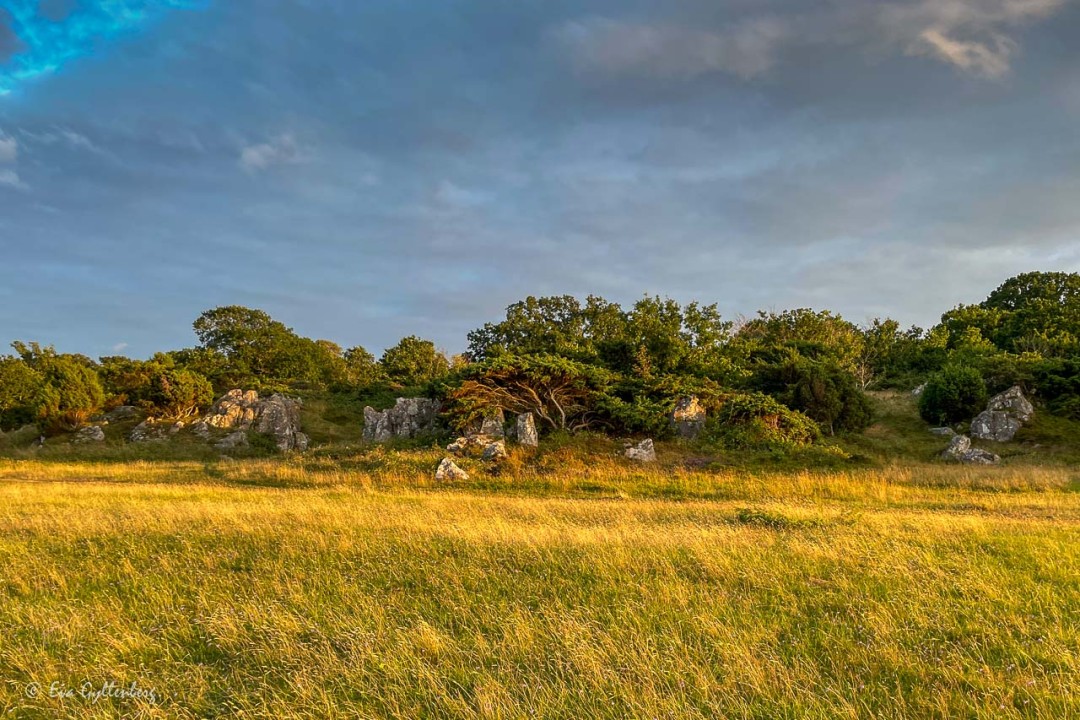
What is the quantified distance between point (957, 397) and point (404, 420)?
3448cm

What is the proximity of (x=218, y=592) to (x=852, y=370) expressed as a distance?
58817 mm

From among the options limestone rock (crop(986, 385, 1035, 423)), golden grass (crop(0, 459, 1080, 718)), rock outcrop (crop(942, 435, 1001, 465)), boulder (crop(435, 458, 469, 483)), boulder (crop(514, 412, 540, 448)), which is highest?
limestone rock (crop(986, 385, 1035, 423))

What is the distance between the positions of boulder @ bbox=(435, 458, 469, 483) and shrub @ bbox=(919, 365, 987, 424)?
98.4 ft

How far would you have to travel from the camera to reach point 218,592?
6703 mm

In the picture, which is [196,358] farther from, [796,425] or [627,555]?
[627,555]

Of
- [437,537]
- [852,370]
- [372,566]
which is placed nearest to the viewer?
[372,566]

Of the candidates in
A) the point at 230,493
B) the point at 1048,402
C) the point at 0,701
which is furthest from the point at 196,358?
the point at 1048,402

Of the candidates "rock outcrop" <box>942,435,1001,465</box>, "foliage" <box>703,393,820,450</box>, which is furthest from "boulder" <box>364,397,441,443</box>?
"rock outcrop" <box>942,435,1001,465</box>

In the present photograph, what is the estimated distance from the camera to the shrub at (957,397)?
32438 millimetres

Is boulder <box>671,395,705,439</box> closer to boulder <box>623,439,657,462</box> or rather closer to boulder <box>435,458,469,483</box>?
boulder <box>623,439,657,462</box>

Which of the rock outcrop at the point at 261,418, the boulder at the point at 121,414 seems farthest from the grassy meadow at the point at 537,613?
the boulder at the point at 121,414

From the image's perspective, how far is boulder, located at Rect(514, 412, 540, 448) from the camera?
91.7 ft

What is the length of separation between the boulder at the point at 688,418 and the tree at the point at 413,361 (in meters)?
33.4

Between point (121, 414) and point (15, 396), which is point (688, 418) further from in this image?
point (15, 396)
